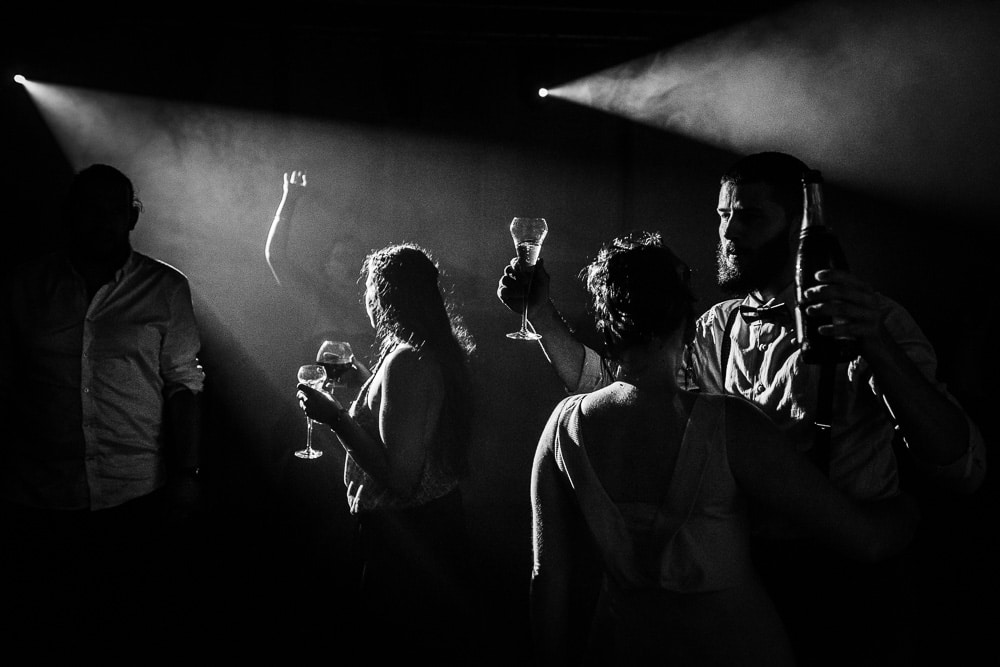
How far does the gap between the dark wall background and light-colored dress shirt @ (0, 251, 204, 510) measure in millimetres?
1976

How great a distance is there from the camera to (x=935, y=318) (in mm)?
4797

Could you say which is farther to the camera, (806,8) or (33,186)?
(33,186)

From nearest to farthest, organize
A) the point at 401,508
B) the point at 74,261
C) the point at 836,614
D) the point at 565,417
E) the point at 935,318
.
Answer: the point at 565,417 → the point at 836,614 → the point at 401,508 → the point at 74,261 → the point at 935,318

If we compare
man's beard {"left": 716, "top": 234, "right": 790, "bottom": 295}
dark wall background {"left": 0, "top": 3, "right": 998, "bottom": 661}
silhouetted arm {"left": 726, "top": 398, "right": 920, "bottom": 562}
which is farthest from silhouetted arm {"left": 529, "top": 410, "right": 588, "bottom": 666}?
dark wall background {"left": 0, "top": 3, "right": 998, "bottom": 661}

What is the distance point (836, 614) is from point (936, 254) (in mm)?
4027

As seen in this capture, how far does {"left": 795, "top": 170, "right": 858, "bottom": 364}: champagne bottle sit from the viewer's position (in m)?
1.40

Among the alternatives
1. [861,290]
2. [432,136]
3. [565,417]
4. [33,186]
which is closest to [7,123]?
[33,186]

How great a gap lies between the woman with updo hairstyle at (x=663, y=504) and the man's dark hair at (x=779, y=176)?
52 cm

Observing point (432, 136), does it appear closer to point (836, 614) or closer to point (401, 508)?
point (401, 508)

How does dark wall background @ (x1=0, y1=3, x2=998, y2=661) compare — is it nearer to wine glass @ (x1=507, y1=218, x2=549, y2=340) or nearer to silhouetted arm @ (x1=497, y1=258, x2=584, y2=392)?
silhouetted arm @ (x1=497, y1=258, x2=584, y2=392)

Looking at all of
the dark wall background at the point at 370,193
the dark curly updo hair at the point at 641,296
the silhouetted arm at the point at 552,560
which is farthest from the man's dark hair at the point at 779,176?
the dark wall background at the point at 370,193

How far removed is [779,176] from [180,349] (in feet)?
7.06

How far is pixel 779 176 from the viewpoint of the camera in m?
1.86

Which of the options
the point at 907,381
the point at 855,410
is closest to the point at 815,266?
the point at 907,381
